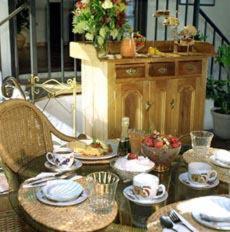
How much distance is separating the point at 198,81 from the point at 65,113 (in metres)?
1.43

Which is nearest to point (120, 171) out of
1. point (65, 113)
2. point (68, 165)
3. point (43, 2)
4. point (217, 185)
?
point (68, 165)

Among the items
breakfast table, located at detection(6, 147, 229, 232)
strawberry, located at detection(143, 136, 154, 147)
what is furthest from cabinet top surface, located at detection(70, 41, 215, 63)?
breakfast table, located at detection(6, 147, 229, 232)

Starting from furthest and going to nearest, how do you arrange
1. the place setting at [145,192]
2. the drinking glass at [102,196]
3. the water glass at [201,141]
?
the water glass at [201,141]
the place setting at [145,192]
the drinking glass at [102,196]

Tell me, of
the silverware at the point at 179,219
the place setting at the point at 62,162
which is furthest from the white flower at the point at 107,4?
the silverware at the point at 179,219

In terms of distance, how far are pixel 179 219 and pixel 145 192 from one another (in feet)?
0.75

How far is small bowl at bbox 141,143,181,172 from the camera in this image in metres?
1.84

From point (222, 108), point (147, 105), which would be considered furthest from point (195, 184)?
point (222, 108)

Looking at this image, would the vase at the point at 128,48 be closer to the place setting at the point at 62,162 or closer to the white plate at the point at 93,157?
the white plate at the point at 93,157

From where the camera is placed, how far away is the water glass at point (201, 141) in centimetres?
206

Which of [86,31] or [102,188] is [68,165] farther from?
[86,31]

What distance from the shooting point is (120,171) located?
1.77 m

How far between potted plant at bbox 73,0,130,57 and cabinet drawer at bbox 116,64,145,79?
227mm

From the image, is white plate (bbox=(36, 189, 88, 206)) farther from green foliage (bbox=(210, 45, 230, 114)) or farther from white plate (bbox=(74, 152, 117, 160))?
green foliage (bbox=(210, 45, 230, 114))

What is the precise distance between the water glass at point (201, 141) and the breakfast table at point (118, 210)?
10.1 inches
